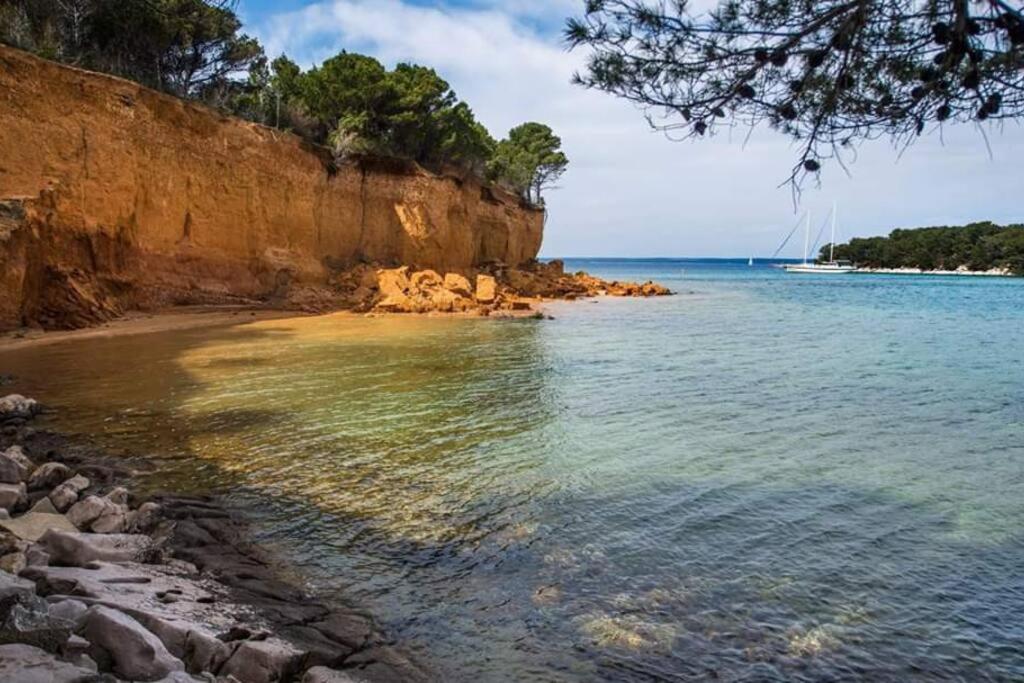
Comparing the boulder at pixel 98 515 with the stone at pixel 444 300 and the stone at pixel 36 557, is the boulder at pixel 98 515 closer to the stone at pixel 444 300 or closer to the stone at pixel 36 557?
the stone at pixel 36 557

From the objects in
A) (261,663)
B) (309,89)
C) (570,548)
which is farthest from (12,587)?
(309,89)

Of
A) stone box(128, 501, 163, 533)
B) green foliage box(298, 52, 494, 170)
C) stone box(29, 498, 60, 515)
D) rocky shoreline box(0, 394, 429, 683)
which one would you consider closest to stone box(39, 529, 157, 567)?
rocky shoreline box(0, 394, 429, 683)

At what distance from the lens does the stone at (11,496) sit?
15.6 ft

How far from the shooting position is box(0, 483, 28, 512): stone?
15.6 feet

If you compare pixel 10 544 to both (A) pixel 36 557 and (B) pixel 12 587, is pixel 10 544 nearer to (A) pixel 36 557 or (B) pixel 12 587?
(A) pixel 36 557

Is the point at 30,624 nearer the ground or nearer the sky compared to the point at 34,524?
nearer the sky

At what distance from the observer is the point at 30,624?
8.81ft

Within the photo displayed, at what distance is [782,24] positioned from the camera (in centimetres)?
426

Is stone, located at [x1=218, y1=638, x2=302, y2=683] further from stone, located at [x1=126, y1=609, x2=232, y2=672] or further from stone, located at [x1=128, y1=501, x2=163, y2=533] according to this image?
stone, located at [x1=128, y1=501, x2=163, y2=533]

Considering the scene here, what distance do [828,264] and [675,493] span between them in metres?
109

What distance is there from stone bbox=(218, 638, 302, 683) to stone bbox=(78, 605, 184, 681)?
0.90 ft

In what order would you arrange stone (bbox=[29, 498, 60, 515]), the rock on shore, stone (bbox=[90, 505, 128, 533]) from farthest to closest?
1. the rock on shore
2. stone (bbox=[29, 498, 60, 515])
3. stone (bbox=[90, 505, 128, 533])

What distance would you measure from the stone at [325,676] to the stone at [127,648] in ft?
1.78

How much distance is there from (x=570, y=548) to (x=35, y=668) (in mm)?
3221
